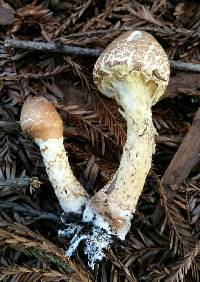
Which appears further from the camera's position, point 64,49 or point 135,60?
point 64,49

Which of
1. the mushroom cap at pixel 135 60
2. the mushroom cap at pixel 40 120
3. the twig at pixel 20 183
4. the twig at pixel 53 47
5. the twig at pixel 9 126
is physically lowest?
the twig at pixel 20 183

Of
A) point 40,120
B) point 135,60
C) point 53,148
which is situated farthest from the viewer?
point 53,148

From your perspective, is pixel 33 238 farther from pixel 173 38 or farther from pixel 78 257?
pixel 173 38

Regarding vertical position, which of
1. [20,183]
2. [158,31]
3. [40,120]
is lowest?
[20,183]

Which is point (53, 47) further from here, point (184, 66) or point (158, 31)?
point (184, 66)

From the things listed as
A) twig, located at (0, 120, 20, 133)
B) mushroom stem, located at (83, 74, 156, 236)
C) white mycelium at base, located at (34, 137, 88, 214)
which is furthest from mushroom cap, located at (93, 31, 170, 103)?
twig, located at (0, 120, 20, 133)

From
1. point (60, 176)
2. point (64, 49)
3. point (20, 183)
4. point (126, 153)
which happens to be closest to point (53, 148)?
point (60, 176)

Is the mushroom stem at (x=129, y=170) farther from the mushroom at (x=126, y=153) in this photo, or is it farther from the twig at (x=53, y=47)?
the twig at (x=53, y=47)

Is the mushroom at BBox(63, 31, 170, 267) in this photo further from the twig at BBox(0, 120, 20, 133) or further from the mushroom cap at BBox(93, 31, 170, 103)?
the twig at BBox(0, 120, 20, 133)

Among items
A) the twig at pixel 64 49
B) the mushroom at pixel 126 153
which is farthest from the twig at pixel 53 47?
the mushroom at pixel 126 153
